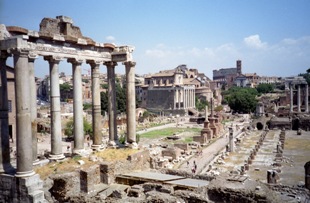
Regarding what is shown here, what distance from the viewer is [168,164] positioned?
26.2 metres

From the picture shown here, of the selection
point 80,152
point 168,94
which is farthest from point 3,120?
point 168,94

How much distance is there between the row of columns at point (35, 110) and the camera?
11.1 m

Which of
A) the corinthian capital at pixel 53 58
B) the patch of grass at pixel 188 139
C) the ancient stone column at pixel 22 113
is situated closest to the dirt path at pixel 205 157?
the patch of grass at pixel 188 139

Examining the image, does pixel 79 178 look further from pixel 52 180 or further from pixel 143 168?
pixel 143 168

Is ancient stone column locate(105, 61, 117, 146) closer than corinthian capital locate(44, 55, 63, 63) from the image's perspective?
No

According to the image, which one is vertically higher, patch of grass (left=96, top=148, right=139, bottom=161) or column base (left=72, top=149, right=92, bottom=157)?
column base (left=72, top=149, right=92, bottom=157)

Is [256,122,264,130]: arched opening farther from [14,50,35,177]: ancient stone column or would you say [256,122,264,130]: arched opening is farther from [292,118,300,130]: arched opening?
[14,50,35,177]: ancient stone column

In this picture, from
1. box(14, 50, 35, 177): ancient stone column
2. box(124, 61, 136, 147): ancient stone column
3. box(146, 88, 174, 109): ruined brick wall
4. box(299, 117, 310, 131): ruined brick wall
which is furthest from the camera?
box(146, 88, 174, 109): ruined brick wall

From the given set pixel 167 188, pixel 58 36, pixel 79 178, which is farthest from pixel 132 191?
pixel 58 36

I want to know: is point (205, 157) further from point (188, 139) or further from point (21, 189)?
point (21, 189)

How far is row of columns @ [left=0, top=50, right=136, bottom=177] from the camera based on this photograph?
11094 millimetres

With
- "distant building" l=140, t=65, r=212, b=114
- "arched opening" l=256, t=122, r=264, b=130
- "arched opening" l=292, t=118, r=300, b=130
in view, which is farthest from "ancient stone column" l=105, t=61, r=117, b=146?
"distant building" l=140, t=65, r=212, b=114

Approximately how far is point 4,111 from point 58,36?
433cm

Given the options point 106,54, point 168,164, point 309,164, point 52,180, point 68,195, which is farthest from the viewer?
point 168,164
